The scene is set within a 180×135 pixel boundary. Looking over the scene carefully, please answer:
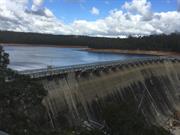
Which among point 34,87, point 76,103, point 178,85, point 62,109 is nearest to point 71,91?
point 76,103

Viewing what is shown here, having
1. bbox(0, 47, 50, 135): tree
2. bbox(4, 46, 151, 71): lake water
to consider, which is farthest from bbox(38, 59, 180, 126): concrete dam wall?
bbox(4, 46, 151, 71): lake water

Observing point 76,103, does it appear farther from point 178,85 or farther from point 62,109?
point 178,85

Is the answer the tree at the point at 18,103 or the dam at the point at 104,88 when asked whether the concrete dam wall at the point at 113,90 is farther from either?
the tree at the point at 18,103

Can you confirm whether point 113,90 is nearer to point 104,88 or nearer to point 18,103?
point 104,88

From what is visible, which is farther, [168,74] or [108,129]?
[168,74]

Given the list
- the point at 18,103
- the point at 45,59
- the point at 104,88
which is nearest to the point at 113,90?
the point at 104,88

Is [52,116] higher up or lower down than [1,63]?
lower down

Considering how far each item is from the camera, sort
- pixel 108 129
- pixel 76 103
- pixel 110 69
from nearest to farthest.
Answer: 1. pixel 108 129
2. pixel 76 103
3. pixel 110 69
